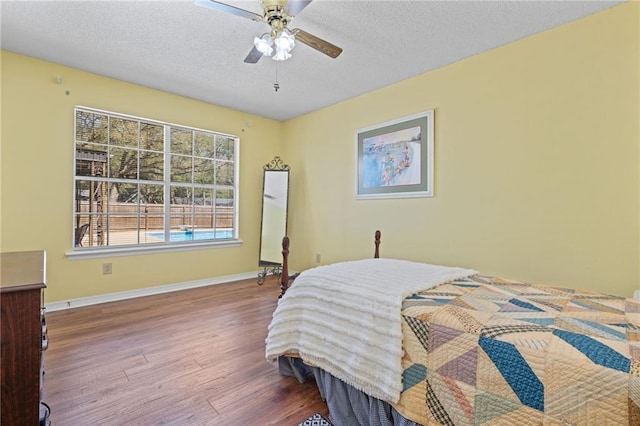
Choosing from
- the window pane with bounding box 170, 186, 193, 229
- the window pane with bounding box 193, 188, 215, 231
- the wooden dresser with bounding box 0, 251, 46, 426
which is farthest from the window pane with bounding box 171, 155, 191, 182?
the wooden dresser with bounding box 0, 251, 46, 426

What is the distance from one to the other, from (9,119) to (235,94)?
2.22 metres

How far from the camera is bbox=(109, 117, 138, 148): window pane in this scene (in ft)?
11.5

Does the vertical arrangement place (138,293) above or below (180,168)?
below

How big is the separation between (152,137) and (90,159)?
73 cm

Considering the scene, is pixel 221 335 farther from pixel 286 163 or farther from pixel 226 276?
pixel 286 163

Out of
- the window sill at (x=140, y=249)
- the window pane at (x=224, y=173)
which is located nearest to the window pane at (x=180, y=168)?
the window pane at (x=224, y=173)

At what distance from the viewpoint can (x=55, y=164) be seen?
3105mm

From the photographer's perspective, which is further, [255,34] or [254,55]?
[255,34]

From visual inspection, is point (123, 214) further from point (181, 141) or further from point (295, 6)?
point (295, 6)

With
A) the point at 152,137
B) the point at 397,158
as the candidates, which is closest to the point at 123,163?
the point at 152,137

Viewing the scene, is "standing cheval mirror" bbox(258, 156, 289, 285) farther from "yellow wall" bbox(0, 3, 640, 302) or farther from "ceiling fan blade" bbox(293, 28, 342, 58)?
"ceiling fan blade" bbox(293, 28, 342, 58)

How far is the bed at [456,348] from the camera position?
35.7 inches

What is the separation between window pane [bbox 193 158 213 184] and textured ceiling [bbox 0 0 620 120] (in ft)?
3.54

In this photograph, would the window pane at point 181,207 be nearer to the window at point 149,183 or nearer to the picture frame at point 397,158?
the window at point 149,183
